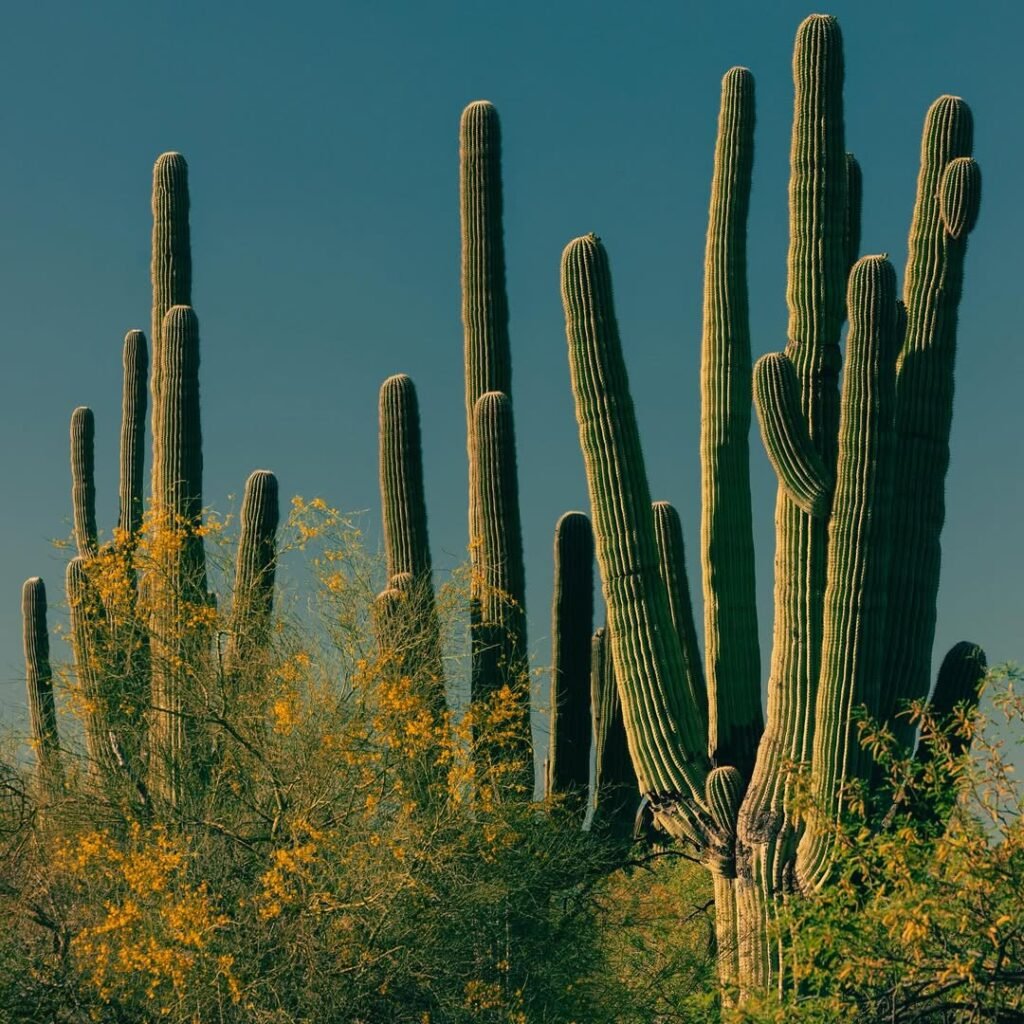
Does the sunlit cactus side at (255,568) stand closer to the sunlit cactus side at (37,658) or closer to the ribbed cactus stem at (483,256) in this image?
the ribbed cactus stem at (483,256)

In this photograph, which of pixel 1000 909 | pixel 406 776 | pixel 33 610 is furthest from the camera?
pixel 33 610

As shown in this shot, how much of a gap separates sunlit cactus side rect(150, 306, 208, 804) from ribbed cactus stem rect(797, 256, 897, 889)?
16.0ft

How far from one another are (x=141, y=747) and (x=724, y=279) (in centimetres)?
647

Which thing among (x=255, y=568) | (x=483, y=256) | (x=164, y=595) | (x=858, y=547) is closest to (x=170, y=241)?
(x=483, y=256)

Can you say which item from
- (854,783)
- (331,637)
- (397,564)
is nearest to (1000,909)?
(854,783)

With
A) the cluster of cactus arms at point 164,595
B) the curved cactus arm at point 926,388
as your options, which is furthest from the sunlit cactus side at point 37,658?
the curved cactus arm at point 926,388

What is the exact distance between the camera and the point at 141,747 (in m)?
12.7

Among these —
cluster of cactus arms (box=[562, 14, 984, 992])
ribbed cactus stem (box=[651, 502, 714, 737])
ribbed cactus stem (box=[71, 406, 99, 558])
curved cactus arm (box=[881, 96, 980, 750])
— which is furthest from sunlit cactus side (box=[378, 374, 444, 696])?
ribbed cactus stem (box=[71, 406, 99, 558])

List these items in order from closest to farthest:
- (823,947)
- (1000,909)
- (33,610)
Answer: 1. (1000,909)
2. (823,947)
3. (33,610)

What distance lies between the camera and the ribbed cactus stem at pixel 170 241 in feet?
54.4

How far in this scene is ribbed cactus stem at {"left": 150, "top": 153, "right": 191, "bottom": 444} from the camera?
1658 centimetres

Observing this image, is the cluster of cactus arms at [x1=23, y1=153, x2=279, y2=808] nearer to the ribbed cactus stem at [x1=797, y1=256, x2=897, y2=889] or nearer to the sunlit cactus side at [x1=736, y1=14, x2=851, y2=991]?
the sunlit cactus side at [x1=736, y1=14, x2=851, y2=991]

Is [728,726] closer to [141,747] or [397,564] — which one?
[397,564]

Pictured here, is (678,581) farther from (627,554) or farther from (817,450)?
(817,450)
